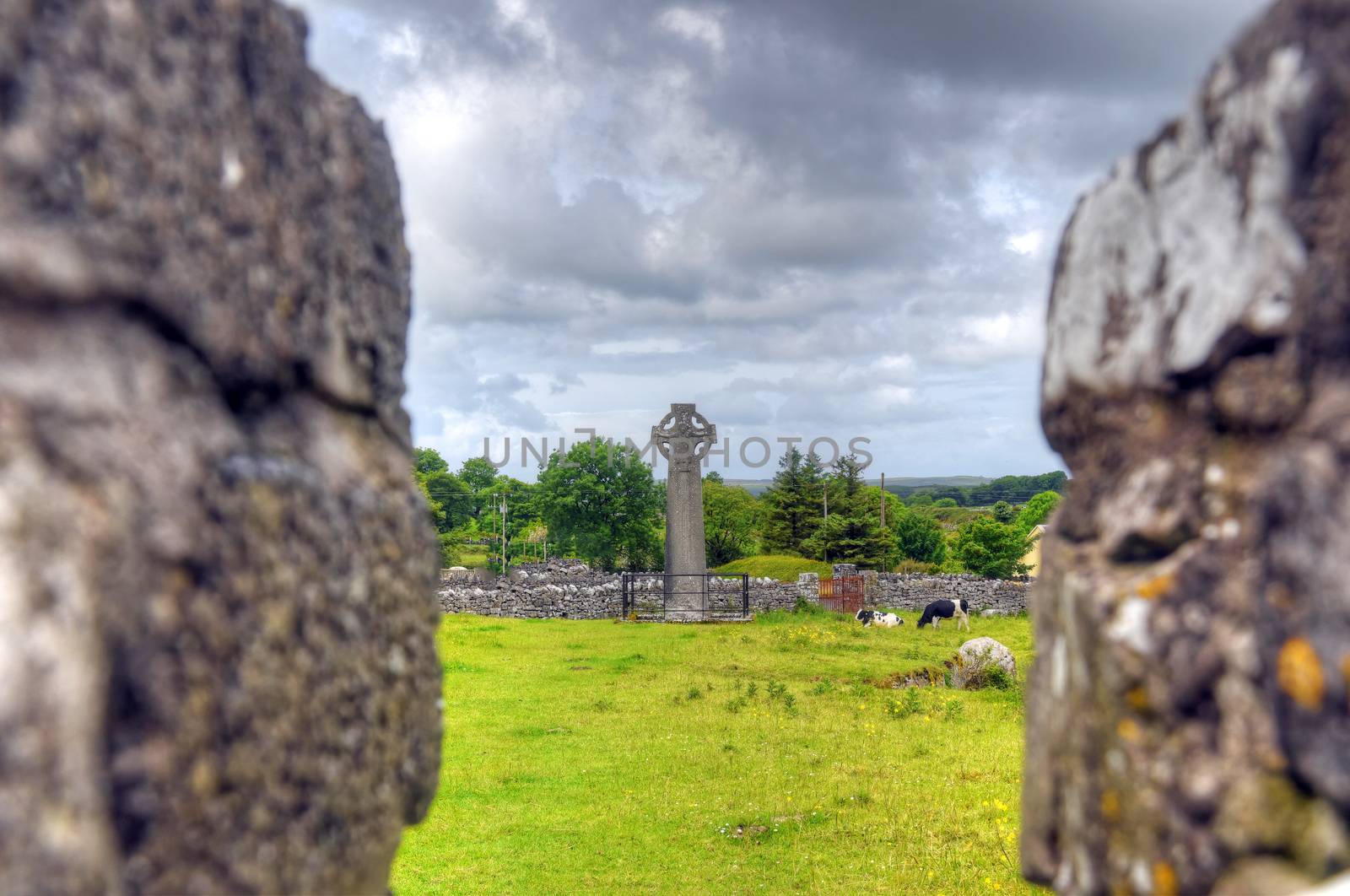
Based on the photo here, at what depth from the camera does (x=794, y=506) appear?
52125 millimetres

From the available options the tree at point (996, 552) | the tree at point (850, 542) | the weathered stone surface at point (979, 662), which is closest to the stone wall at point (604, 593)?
the tree at point (996, 552)

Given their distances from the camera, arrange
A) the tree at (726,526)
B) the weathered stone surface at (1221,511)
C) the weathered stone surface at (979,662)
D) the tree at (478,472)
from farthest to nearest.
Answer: the tree at (478,472), the tree at (726,526), the weathered stone surface at (979,662), the weathered stone surface at (1221,511)

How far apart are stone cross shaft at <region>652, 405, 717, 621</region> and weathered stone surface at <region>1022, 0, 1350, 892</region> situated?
2747 cm

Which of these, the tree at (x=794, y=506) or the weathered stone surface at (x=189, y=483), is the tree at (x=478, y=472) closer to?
the tree at (x=794, y=506)

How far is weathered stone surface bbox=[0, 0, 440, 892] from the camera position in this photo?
159cm

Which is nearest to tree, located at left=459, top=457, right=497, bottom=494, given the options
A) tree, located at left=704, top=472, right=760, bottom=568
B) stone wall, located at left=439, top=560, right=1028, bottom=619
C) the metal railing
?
tree, located at left=704, top=472, right=760, bottom=568

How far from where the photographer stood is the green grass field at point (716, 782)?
7.83 metres

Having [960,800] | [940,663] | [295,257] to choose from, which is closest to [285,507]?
[295,257]

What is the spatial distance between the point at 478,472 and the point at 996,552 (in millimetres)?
55470

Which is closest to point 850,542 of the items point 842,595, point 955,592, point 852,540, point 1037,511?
point 852,540

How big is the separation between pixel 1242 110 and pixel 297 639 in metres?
2.19

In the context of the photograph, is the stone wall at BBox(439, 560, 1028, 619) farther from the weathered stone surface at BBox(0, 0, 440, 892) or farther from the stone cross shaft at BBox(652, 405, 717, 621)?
the weathered stone surface at BBox(0, 0, 440, 892)

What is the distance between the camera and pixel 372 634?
2293mm

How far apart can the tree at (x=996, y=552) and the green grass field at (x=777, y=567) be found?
22.5 feet
